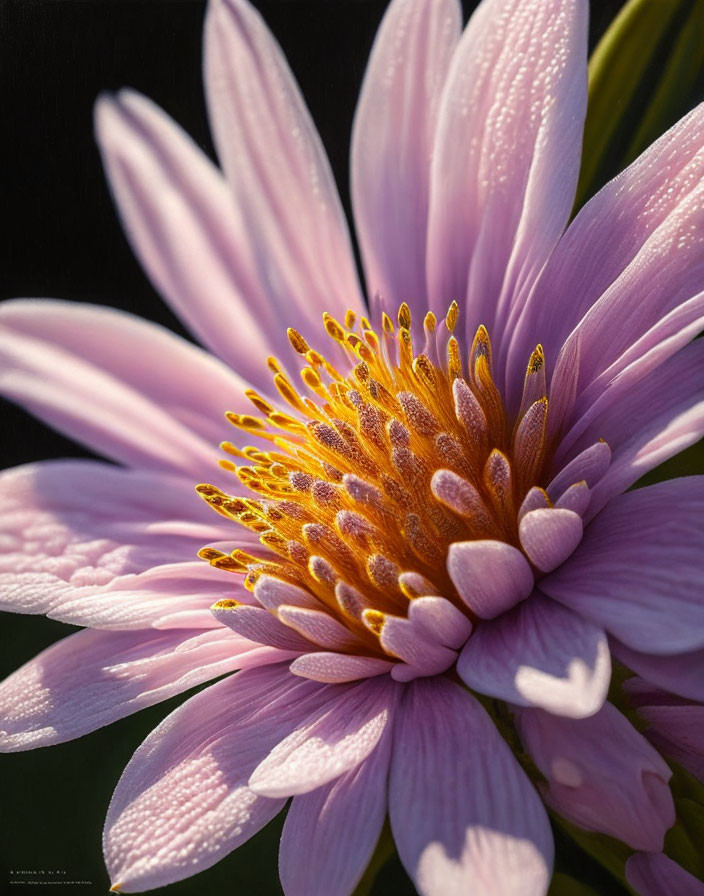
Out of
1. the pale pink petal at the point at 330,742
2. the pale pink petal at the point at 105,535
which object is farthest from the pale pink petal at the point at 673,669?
the pale pink petal at the point at 105,535

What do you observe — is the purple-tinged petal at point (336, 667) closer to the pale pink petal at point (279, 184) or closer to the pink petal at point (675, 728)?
the pink petal at point (675, 728)

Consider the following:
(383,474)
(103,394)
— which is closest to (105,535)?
(103,394)

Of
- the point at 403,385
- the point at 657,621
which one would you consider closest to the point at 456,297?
the point at 403,385

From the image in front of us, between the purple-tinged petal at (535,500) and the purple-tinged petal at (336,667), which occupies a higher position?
the purple-tinged petal at (535,500)

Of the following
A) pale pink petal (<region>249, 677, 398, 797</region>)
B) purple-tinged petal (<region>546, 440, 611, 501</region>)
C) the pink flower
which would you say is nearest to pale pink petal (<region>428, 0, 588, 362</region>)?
the pink flower

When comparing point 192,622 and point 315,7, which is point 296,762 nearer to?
point 192,622
